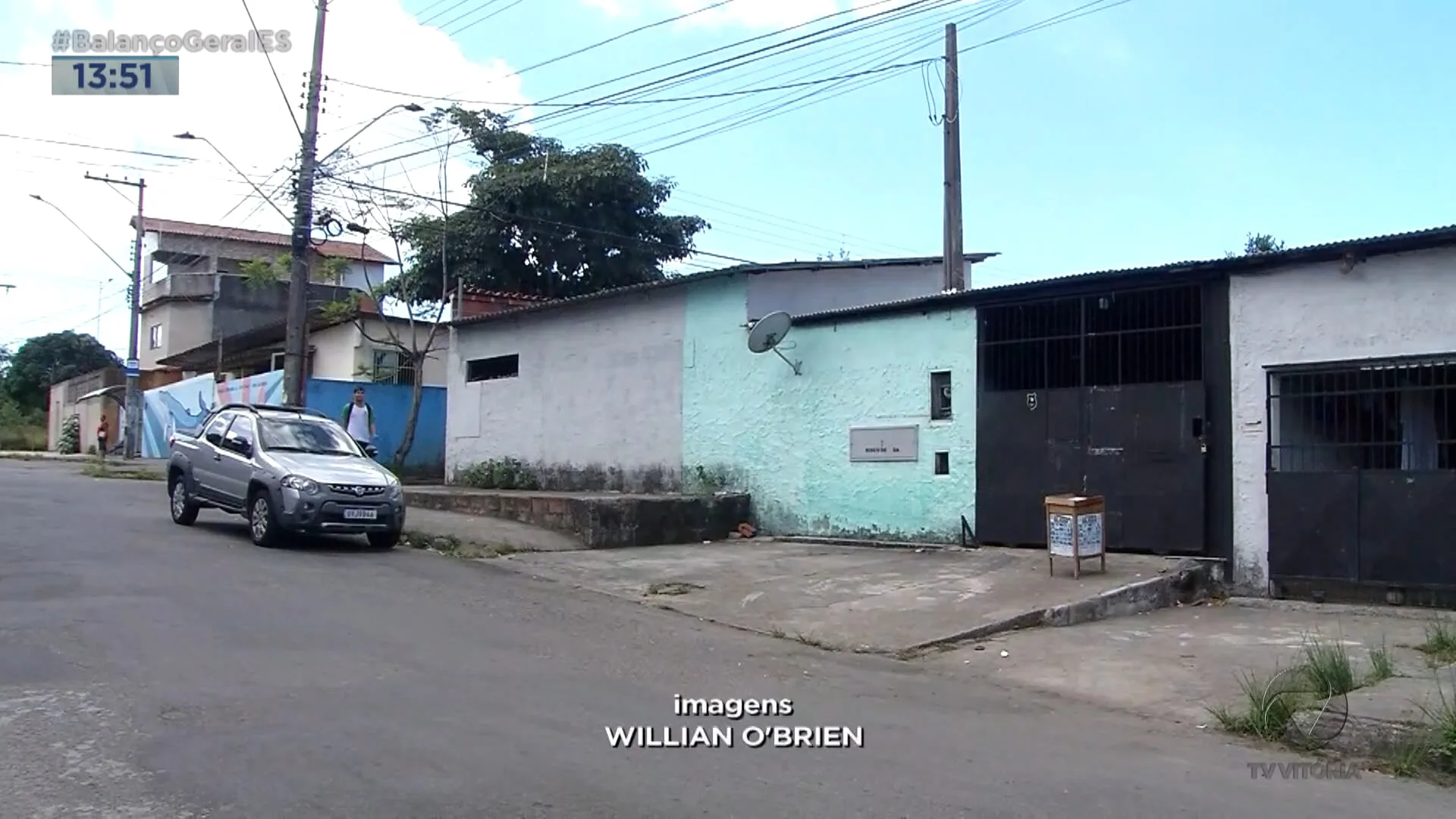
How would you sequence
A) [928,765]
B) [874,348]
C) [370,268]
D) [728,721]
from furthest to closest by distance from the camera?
[370,268] < [874,348] < [728,721] < [928,765]

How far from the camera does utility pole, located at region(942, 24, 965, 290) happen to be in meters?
18.7

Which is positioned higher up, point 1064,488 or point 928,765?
point 1064,488

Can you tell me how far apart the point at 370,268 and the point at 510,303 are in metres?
24.6

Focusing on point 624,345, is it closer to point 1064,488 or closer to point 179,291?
point 1064,488

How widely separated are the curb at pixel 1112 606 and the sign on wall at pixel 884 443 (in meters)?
4.06

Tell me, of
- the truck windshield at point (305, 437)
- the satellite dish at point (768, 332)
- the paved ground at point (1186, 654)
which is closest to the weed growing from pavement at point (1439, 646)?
the paved ground at point (1186, 654)

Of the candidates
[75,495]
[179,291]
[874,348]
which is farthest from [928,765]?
[179,291]

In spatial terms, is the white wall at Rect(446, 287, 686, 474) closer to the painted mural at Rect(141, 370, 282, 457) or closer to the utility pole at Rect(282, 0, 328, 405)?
the utility pole at Rect(282, 0, 328, 405)

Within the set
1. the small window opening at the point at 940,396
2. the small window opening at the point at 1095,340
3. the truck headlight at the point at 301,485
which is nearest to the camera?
the small window opening at the point at 1095,340

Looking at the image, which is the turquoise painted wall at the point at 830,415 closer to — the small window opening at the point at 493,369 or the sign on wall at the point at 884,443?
the sign on wall at the point at 884,443

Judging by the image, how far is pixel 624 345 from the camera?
63.6 ft

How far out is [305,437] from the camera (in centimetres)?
1456

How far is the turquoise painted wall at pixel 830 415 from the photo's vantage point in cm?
1487

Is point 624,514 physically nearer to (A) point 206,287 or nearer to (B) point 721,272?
(B) point 721,272
